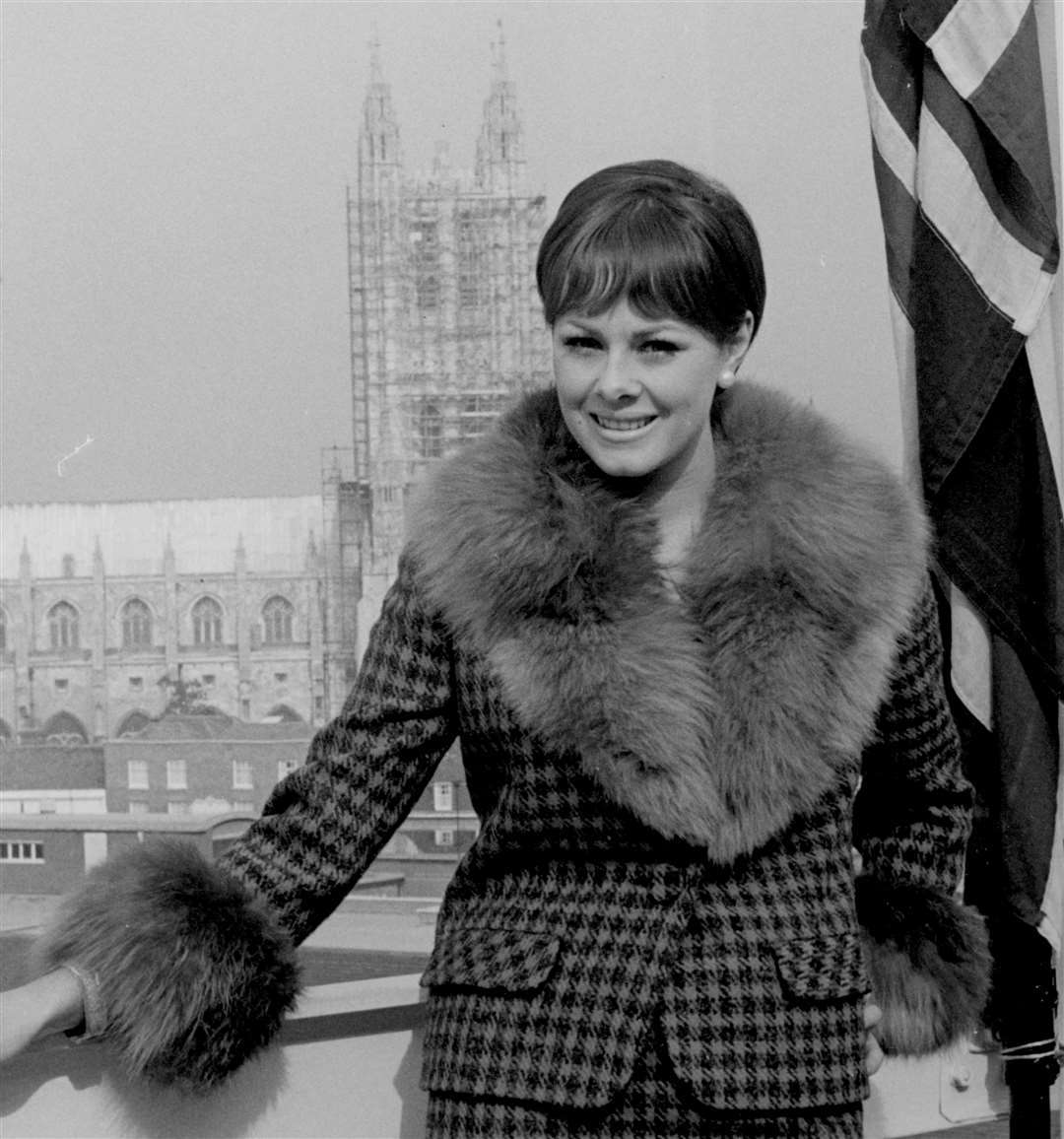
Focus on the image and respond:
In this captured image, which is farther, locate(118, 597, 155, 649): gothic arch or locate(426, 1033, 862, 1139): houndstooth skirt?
locate(118, 597, 155, 649): gothic arch

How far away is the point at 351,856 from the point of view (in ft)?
4.00

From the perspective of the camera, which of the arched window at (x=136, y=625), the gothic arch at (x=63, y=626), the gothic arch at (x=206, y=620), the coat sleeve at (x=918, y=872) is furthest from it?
the gothic arch at (x=206, y=620)

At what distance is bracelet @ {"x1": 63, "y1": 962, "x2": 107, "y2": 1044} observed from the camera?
1.16 metres

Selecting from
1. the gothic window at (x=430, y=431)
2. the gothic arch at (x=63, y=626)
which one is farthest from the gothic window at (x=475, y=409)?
the gothic arch at (x=63, y=626)

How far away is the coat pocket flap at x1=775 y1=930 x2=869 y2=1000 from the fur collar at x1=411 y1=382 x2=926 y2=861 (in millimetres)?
89

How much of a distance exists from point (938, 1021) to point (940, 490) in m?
0.64

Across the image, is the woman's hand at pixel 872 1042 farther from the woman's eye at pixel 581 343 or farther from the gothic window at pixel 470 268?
the gothic window at pixel 470 268

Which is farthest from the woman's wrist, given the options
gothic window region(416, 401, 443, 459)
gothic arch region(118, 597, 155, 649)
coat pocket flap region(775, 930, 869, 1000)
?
gothic arch region(118, 597, 155, 649)

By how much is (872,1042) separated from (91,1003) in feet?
2.19

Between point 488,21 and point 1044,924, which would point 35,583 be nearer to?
point 488,21

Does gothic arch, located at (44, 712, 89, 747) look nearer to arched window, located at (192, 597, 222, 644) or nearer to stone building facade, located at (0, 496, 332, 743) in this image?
stone building facade, located at (0, 496, 332, 743)

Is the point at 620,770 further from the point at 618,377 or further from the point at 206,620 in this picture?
the point at 206,620

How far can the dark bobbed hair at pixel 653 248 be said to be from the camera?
115cm

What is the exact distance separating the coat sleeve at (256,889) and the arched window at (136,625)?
10871mm
